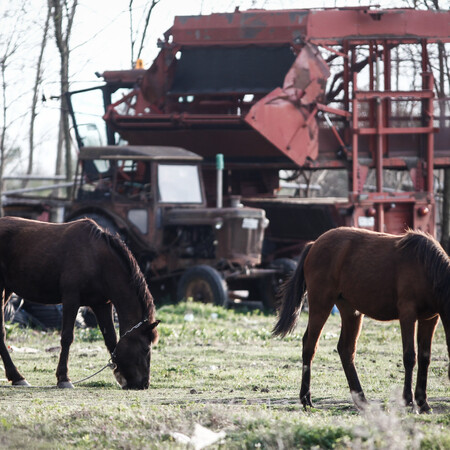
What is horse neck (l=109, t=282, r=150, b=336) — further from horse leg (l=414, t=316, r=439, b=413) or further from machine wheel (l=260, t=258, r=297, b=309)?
machine wheel (l=260, t=258, r=297, b=309)

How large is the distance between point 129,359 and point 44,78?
450 inches

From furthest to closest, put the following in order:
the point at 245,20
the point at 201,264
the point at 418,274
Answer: the point at 245,20 < the point at 201,264 < the point at 418,274

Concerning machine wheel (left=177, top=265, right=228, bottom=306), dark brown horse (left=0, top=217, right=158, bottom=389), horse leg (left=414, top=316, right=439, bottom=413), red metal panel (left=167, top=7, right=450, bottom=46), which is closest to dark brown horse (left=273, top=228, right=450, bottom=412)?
horse leg (left=414, top=316, right=439, bottom=413)

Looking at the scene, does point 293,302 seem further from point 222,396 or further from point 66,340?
point 66,340

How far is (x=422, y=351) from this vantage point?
757 centimetres

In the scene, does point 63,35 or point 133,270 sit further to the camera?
point 63,35

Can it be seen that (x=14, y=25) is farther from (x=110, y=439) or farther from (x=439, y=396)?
(x=110, y=439)

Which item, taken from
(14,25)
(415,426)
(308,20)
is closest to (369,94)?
(308,20)

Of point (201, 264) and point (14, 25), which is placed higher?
point (14, 25)

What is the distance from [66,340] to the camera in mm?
9008

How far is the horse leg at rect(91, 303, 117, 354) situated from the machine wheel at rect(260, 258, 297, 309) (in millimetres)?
8209

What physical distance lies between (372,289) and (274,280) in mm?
9926

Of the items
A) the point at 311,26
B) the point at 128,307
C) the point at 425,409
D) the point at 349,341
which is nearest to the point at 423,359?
the point at 425,409

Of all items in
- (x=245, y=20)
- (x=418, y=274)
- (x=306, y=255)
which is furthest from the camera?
(x=245, y=20)
